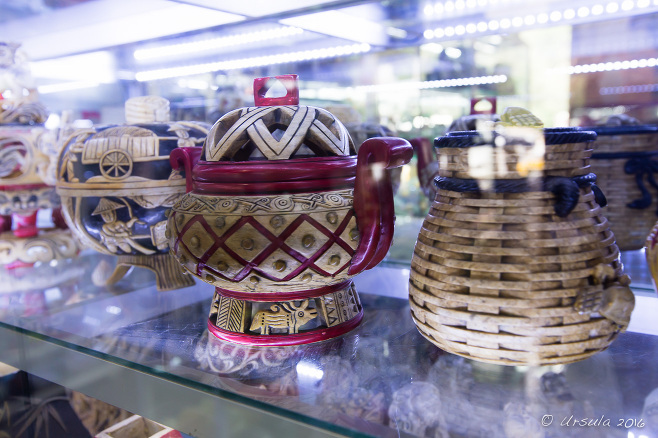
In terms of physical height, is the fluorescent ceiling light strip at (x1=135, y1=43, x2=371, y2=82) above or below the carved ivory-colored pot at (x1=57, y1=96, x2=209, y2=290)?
above

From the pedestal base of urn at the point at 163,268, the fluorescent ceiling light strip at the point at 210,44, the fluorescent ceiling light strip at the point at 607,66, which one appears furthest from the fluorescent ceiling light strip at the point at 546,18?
the pedestal base of urn at the point at 163,268

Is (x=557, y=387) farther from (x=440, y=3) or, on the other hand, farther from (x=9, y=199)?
(x=9, y=199)

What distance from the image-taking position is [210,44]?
1.42 m

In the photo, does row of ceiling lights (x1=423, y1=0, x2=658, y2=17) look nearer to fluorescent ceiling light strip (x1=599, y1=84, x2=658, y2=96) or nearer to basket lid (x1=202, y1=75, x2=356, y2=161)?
fluorescent ceiling light strip (x1=599, y1=84, x2=658, y2=96)

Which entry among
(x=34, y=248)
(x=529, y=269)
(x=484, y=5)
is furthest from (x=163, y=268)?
(x=484, y=5)

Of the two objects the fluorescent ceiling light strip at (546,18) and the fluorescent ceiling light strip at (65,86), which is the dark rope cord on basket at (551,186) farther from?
the fluorescent ceiling light strip at (65,86)

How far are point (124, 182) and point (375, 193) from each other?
56 cm

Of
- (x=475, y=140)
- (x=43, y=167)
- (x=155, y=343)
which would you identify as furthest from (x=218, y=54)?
(x=475, y=140)

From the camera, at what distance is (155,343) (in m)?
0.92

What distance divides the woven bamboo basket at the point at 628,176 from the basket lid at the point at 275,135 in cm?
58

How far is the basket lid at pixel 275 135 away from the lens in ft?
2.58

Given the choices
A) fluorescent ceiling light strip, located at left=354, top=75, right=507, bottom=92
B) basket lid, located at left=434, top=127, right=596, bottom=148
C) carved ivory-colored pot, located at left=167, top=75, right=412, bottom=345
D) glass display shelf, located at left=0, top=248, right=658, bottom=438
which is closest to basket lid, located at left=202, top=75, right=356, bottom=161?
carved ivory-colored pot, located at left=167, top=75, right=412, bottom=345

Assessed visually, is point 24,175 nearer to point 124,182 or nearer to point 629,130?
point 124,182

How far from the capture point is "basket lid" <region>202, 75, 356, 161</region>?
787mm
